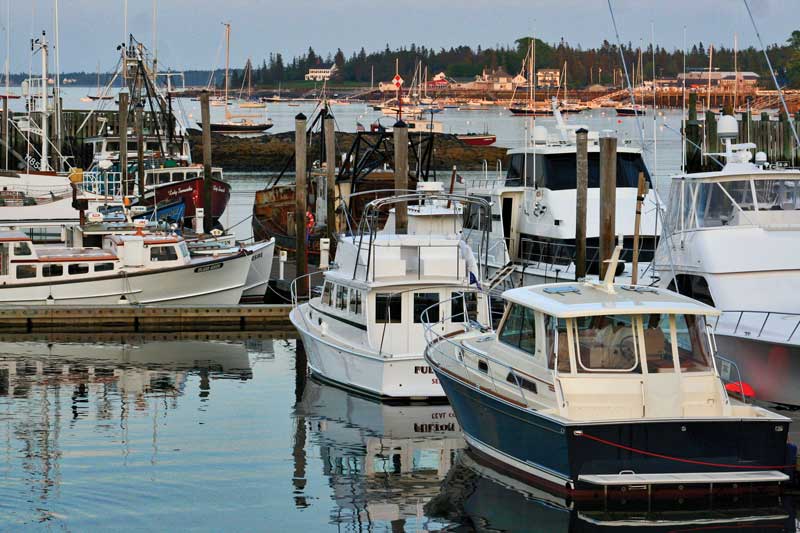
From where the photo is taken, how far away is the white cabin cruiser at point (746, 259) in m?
17.9

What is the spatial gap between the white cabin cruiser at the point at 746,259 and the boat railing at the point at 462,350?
3361mm

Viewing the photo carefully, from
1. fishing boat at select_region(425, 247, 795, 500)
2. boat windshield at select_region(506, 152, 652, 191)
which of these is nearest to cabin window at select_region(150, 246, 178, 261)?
boat windshield at select_region(506, 152, 652, 191)

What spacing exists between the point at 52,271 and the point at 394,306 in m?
11.2

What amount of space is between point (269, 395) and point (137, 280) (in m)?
8.14

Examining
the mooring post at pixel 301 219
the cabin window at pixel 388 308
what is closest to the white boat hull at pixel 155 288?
the mooring post at pixel 301 219

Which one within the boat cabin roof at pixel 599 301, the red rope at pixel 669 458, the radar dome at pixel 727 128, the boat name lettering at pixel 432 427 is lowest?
the boat name lettering at pixel 432 427

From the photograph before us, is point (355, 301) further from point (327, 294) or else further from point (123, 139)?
point (123, 139)

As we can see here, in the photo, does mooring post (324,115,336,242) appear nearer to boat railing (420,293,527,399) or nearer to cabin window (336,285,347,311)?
cabin window (336,285,347,311)

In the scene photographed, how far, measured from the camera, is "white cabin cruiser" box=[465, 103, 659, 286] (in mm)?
27672

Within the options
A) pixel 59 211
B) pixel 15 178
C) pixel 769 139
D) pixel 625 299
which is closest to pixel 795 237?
pixel 625 299

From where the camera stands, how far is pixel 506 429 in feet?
51.8

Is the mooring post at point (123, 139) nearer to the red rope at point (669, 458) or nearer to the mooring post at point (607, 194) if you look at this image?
the mooring post at point (607, 194)

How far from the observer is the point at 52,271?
1145 inches

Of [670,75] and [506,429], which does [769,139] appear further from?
[670,75]
